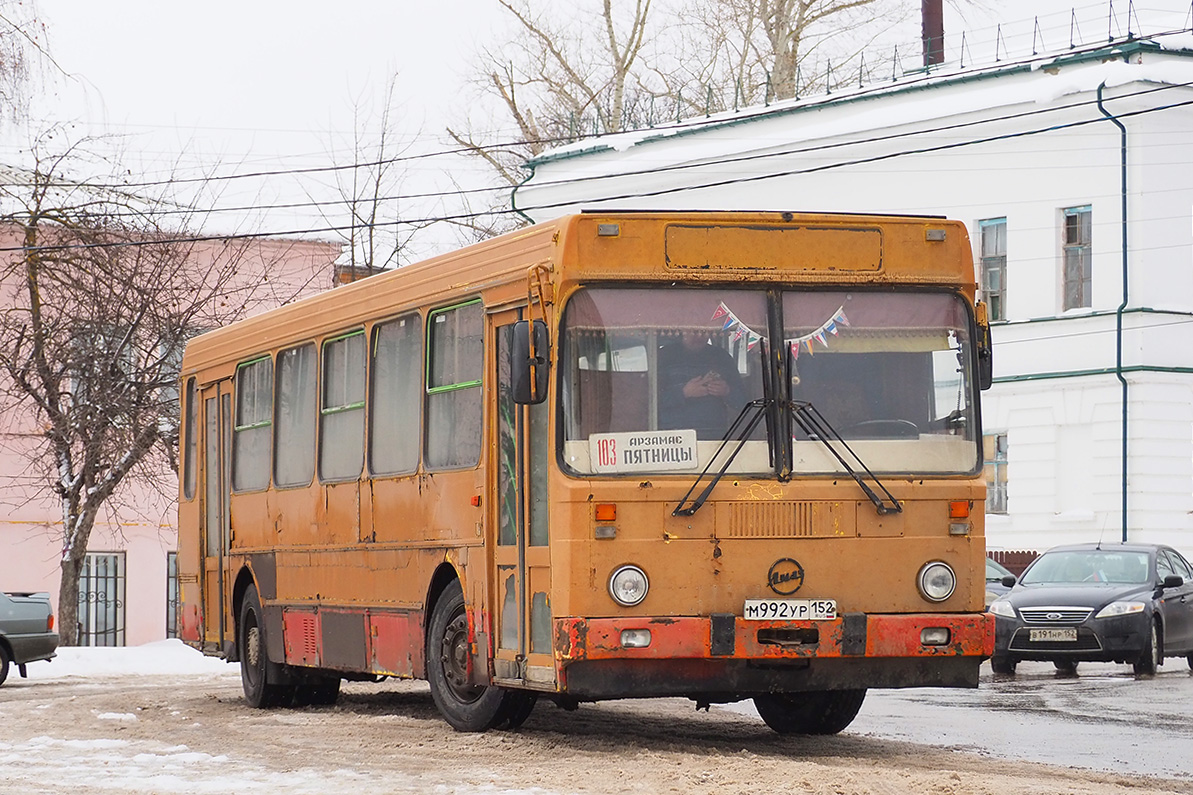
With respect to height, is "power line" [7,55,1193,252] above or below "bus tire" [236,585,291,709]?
above

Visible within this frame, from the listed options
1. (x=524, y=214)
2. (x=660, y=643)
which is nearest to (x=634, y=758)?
(x=660, y=643)

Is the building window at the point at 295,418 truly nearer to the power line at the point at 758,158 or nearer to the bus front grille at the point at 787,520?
the bus front grille at the point at 787,520

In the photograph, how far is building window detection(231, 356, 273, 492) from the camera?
16391 millimetres

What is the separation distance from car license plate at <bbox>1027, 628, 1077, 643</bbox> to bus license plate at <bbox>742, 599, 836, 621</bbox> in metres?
10.3

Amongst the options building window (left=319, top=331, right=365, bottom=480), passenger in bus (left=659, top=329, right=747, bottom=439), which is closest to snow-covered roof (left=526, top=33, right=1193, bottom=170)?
building window (left=319, top=331, right=365, bottom=480)

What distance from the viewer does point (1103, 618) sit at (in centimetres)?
2119

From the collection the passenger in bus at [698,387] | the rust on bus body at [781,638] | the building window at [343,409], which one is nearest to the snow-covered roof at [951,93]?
the building window at [343,409]

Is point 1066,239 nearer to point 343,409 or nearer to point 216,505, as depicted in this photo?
point 216,505

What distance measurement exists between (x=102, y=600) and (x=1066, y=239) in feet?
54.7

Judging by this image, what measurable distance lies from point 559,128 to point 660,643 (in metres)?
39.0

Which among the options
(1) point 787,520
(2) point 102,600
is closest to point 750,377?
(1) point 787,520

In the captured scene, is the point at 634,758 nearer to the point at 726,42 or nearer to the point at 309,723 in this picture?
the point at 309,723

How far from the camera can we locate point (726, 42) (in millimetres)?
49812

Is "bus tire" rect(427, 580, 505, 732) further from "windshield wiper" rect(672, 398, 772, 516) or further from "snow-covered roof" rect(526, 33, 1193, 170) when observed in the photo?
"snow-covered roof" rect(526, 33, 1193, 170)
